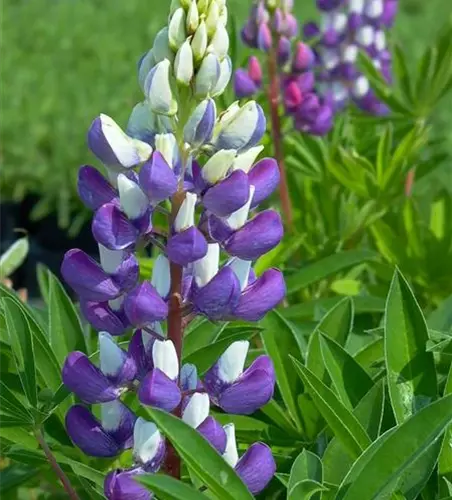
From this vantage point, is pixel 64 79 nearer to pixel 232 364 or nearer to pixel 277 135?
pixel 277 135

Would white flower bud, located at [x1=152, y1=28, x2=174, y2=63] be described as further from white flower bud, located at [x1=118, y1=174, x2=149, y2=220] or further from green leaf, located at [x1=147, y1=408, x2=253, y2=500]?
green leaf, located at [x1=147, y1=408, x2=253, y2=500]

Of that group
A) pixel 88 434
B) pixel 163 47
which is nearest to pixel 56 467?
pixel 88 434

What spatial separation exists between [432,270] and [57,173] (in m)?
2.27

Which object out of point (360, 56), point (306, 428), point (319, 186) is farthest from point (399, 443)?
point (360, 56)

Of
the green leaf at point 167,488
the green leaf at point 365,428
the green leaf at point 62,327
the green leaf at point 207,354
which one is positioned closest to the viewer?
the green leaf at point 167,488

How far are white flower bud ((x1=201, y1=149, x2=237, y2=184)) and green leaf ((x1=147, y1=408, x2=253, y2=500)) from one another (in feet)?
0.74

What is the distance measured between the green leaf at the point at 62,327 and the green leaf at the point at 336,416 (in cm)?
38

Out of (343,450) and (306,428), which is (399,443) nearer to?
(343,450)

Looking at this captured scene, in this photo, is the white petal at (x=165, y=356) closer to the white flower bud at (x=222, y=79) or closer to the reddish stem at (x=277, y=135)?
the white flower bud at (x=222, y=79)

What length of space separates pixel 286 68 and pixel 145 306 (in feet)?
3.65

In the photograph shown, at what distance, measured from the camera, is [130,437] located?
0.94 metres

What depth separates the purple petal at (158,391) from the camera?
863mm

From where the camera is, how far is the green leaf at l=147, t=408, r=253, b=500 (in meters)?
0.77

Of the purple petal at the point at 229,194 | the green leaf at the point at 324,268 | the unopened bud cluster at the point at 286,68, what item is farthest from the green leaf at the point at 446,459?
the unopened bud cluster at the point at 286,68
